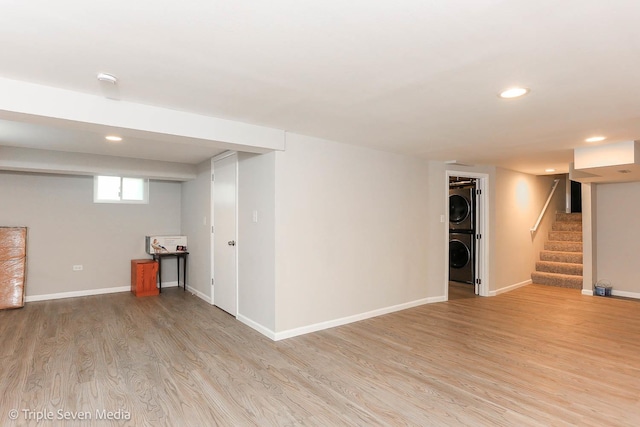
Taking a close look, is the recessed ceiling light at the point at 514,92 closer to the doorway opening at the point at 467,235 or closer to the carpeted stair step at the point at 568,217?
the doorway opening at the point at 467,235

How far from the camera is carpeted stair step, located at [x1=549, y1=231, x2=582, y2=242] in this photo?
273 inches

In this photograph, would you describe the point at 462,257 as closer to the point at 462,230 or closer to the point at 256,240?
the point at 462,230

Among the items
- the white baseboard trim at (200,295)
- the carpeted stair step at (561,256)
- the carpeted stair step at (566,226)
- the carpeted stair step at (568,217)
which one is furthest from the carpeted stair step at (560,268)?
the white baseboard trim at (200,295)

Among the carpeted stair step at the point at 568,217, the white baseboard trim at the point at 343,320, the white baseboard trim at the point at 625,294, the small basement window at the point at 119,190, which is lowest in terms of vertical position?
the white baseboard trim at the point at 625,294

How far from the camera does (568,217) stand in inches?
291

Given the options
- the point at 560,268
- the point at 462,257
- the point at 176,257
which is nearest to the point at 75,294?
the point at 176,257

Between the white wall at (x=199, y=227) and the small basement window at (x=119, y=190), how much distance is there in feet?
2.16

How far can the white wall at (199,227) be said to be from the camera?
5.21m

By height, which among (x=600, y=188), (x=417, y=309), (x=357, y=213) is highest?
(x=600, y=188)

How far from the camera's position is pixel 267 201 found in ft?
12.0

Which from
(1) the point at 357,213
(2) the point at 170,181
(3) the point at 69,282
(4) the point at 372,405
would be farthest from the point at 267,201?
(3) the point at 69,282

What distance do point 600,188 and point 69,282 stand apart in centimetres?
877

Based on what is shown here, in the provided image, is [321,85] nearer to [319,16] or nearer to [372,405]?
[319,16]

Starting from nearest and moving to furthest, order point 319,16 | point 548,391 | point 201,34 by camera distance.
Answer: point 319,16 < point 201,34 < point 548,391
